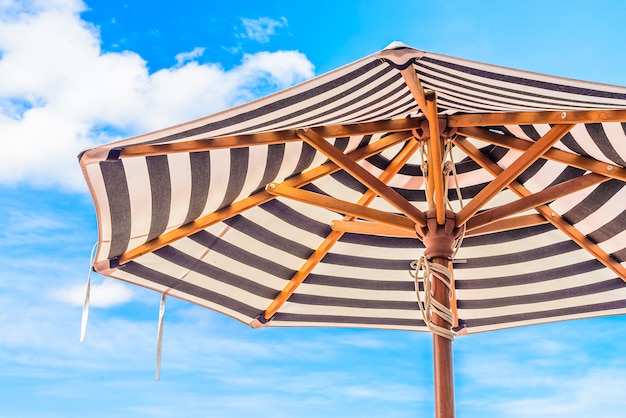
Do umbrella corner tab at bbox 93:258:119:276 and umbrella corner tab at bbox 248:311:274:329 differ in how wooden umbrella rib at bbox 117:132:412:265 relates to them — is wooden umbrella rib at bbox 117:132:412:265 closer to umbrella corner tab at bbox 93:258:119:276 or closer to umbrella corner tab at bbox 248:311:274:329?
umbrella corner tab at bbox 93:258:119:276

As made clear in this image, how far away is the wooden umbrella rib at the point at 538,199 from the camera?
3.17m

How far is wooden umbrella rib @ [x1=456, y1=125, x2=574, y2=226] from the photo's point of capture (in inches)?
115

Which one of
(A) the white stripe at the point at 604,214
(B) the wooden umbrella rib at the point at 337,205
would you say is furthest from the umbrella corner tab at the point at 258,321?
(A) the white stripe at the point at 604,214

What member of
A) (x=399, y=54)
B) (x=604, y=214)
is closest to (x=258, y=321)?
(x=604, y=214)

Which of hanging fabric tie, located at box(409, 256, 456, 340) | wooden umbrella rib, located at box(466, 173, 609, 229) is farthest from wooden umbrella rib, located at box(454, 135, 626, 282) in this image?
hanging fabric tie, located at box(409, 256, 456, 340)

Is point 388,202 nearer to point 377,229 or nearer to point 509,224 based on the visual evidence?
point 377,229

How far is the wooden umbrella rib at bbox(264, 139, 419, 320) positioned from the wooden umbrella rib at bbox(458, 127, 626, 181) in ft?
1.73

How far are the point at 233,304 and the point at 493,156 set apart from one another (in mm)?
2194

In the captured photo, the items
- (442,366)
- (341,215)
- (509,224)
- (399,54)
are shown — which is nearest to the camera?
(399,54)

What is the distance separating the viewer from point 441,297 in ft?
9.61

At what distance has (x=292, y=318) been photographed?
479 cm

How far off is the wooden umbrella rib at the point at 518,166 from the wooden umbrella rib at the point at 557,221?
2.19ft

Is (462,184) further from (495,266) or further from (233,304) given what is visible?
(233,304)

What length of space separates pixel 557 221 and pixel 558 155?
0.67m
